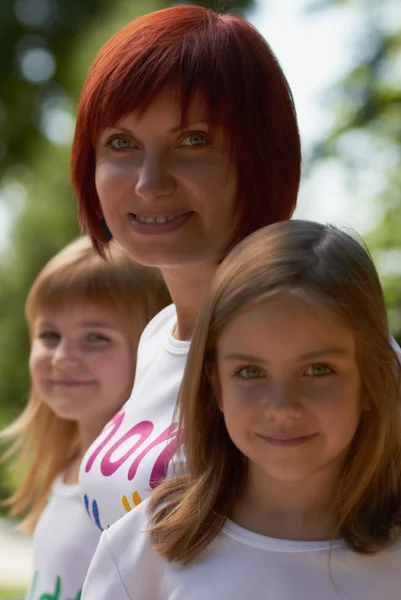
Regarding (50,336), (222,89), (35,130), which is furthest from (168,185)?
(35,130)

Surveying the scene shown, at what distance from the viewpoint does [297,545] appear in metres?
1.69

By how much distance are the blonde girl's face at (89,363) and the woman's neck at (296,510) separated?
1.04 m

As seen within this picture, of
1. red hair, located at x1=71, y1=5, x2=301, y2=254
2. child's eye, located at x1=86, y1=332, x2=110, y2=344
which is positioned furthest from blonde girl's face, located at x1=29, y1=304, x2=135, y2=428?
red hair, located at x1=71, y1=5, x2=301, y2=254

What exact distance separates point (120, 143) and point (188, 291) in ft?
1.07

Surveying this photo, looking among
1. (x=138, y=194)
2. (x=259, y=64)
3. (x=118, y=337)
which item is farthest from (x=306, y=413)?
(x=118, y=337)

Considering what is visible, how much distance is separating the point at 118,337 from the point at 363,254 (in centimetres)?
114

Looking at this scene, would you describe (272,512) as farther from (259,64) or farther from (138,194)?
(259,64)

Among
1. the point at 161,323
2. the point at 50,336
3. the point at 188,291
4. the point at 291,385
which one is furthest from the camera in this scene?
the point at 50,336

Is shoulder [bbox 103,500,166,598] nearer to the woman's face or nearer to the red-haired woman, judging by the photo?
the red-haired woman

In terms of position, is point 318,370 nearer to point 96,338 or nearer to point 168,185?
point 168,185

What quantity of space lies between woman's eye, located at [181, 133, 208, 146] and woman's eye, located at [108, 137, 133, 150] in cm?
11

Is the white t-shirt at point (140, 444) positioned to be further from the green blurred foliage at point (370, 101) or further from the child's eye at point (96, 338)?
the green blurred foliage at point (370, 101)

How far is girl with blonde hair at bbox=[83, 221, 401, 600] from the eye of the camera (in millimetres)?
1641

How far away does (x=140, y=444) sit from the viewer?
2086 millimetres
